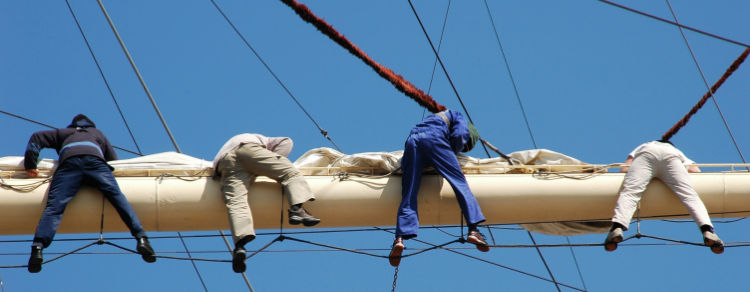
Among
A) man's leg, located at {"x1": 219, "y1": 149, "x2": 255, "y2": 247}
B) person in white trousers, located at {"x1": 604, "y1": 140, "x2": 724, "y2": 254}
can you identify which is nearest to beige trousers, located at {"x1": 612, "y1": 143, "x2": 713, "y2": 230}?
person in white trousers, located at {"x1": 604, "y1": 140, "x2": 724, "y2": 254}

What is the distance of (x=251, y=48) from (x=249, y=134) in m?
4.21

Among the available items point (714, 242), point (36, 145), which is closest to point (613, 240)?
point (714, 242)

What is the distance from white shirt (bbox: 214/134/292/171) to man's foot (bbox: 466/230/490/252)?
211 cm

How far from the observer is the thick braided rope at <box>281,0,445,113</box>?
11.3 meters

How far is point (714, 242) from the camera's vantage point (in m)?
8.41

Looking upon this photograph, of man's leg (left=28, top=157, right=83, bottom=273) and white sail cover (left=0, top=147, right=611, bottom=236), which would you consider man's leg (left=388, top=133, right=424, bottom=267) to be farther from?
man's leg (left=28, top=157, right=83, bottom=273)

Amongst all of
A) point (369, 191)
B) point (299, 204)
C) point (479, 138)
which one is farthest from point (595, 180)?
point (299, 204)

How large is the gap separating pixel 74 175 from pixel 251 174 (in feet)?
5.62

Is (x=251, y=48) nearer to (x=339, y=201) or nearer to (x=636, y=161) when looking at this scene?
(x=339, y=201)

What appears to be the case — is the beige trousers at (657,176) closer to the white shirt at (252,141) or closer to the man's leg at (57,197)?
the white shirt at (252,141)

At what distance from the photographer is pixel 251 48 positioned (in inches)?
515

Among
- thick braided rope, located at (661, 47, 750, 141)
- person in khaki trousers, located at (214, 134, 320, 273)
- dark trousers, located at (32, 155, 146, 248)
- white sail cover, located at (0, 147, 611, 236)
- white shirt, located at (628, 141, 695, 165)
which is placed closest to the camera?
person in khaki trousers, located at (214, 134, 320, 273)

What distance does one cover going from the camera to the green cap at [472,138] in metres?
9.54

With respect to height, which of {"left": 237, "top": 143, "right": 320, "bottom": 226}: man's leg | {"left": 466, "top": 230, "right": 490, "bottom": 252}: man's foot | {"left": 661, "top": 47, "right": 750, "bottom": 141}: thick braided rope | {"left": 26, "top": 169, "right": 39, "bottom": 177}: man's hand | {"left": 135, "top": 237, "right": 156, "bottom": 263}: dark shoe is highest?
{"left": 661, "top": 47, "right": 750, "bottom": 141}: thick braided rope
